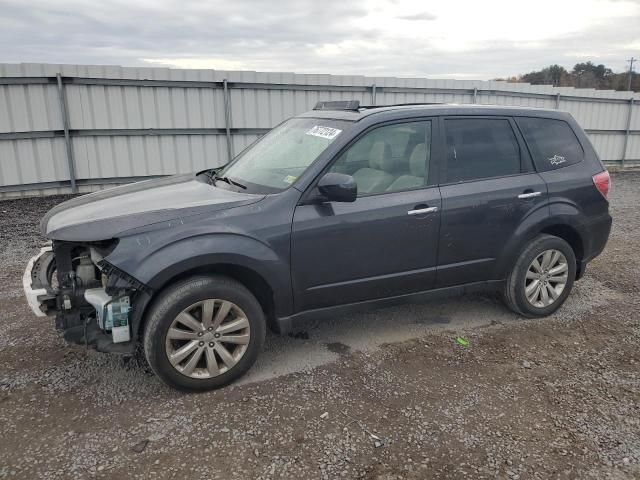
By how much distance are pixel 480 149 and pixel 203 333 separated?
264 cm

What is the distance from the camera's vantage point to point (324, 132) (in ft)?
13.0

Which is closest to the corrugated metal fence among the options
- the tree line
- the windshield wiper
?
the windshield wiper

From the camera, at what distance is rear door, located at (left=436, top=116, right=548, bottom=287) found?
4039 mm

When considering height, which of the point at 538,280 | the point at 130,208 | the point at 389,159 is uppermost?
the point at 389,159

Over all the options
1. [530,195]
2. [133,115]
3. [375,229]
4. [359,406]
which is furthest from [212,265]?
[133,115]

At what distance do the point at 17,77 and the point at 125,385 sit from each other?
773cm

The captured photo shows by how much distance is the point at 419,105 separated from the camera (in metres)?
4.27

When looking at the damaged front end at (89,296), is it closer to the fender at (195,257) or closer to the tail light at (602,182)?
the fender at (195,257)

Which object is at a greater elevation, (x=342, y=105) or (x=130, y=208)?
(x=342, y=105)

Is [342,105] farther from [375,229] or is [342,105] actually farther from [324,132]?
[375,229]

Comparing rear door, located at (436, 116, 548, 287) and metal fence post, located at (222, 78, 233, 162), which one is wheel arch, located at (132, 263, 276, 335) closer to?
rear door, located at (436, 116, 548, 287)

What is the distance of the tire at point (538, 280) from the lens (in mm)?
4430

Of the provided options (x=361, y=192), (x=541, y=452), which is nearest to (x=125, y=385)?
(x=361, y=192)

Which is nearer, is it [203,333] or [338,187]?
[203,333]
